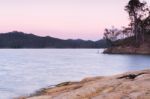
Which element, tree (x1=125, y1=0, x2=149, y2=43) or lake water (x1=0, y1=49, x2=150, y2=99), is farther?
tree (x1=125, y1=0, x2=149, y2=43)

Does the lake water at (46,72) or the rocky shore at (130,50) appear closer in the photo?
the lake water at (46,72)

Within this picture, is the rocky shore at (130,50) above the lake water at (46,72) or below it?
above

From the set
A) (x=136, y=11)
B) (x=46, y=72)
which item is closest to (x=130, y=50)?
(x=136, y=11)

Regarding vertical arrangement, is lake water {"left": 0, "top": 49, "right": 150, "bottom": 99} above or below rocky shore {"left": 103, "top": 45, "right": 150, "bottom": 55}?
below

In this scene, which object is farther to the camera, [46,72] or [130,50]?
[130,50]

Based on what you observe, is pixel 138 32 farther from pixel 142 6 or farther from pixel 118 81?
pixel 118 81

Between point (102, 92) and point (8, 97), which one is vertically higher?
point (102, 92)

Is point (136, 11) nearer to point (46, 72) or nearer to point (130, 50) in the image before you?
point (130, 50)

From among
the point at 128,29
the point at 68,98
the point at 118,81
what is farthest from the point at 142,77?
the point at 128,29

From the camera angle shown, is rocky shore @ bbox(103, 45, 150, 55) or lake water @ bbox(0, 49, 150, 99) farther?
rocky shore @ bbox(103, 45, 150, 55)

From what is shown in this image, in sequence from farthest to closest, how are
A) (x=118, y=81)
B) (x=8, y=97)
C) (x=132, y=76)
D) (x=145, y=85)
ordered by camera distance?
(x=8, y=97) → (x=132, y=76) → (x=118, y=81) → (x=145, y=85)

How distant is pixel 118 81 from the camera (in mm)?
15500

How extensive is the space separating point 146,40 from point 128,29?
8.67 meters

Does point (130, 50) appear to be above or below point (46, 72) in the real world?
above
